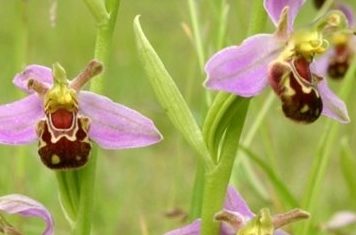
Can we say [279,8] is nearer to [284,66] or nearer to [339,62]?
[284,66]

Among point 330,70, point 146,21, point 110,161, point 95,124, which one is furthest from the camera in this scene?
point 146,21

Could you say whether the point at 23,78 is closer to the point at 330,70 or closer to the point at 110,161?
the point at 330,70

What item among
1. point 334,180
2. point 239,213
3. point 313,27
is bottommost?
point 334,180

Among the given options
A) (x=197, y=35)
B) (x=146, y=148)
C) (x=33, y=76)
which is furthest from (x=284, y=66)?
(x=146, y=148)

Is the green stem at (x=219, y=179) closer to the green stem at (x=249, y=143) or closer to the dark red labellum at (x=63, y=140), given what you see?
the dark red labellum at (x=63, y=140)

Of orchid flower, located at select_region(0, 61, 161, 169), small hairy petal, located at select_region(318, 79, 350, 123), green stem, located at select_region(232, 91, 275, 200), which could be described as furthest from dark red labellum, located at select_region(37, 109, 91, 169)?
green stem, located at select_region(232, 91, 275, 200)

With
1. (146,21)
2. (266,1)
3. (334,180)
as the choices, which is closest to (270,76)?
(266,1)
